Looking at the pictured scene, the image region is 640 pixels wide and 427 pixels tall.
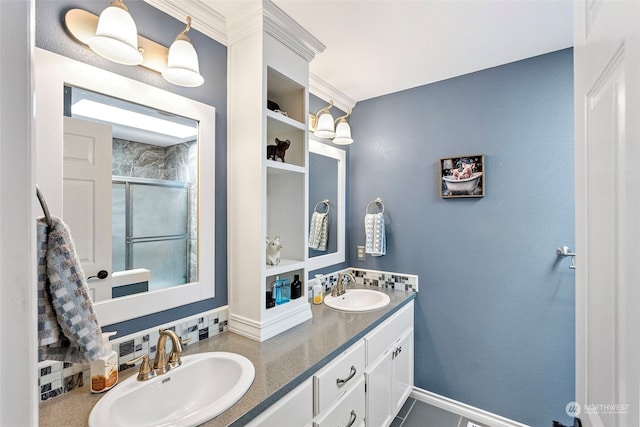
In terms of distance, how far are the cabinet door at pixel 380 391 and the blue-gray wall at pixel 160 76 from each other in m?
0.94

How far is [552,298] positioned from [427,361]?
3.23 ft

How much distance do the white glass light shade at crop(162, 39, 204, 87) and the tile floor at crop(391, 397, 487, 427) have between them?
7.98 ft

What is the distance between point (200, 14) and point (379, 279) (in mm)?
2149

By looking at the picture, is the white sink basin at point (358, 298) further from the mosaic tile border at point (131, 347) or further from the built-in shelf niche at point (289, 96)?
the built-in shelf niche at point (289, 96)

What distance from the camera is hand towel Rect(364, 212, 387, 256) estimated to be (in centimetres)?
233

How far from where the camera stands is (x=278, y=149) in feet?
5.25

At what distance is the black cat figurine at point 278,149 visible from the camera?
157cm

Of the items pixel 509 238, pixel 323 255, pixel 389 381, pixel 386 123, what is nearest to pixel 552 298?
pixel 509 238

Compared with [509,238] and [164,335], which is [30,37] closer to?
[164,335]

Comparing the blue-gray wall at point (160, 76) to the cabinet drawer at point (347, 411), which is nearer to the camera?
the blue-gray wall at point (160, 76)

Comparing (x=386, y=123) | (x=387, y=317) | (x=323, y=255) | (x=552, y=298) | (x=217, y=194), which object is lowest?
(x=387, y=317)

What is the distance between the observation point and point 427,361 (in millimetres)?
2242

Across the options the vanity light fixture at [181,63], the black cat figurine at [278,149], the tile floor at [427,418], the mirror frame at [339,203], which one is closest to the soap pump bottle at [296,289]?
the mirror frame at [339,203]

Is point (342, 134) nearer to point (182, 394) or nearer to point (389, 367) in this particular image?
point (389, 367)
